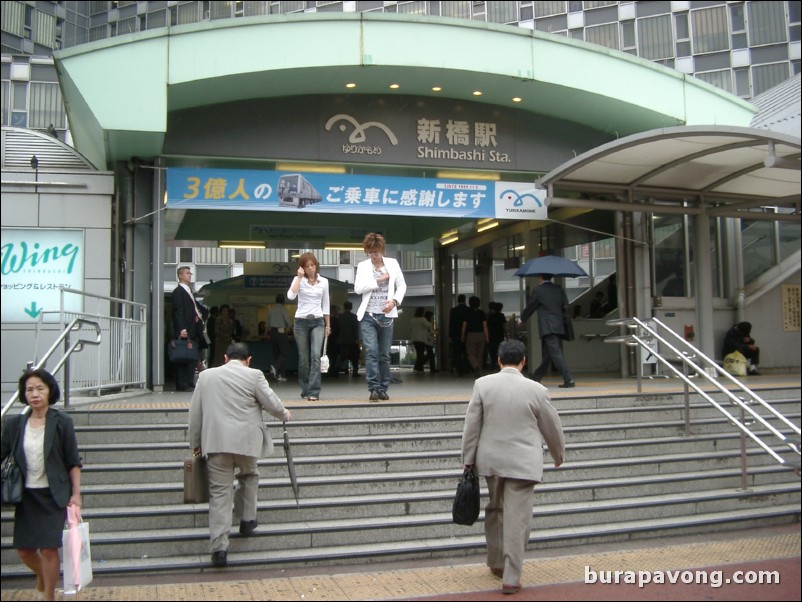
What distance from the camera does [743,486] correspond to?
26.0 ft

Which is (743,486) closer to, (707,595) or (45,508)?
(707,595)

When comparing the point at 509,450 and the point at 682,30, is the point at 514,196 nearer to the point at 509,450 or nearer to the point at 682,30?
the point at 509,450

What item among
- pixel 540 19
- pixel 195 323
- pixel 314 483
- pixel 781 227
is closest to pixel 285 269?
pixel 195 323

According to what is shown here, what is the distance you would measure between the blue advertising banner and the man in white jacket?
278cm

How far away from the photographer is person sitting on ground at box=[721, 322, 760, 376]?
13180mm

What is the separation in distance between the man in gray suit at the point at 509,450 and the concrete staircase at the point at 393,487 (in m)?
1.09

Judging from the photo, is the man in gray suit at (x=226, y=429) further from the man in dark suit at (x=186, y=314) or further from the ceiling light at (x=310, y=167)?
the ceiling light at (x=310, y=167)

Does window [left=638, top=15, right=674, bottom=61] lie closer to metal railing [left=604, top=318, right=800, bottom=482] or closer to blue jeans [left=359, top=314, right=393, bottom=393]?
metal railing [left=604, top=318, right=800, bottom=482]

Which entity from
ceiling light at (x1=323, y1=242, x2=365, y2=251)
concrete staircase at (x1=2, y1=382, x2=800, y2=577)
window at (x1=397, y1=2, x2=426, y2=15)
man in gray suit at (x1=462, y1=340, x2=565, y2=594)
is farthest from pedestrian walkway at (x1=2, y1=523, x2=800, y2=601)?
window at (x1=397, y1=2, x2=426, y2=15)

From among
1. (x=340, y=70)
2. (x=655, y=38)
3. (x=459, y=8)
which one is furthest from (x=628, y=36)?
(x=340, y=70)

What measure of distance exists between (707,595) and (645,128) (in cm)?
935

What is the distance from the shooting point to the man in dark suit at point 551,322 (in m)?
10.5

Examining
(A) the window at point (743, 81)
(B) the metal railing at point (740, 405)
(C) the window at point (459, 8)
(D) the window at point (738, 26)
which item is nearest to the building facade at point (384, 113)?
(B) the metal railing at point (740, 405)

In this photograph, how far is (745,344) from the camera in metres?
13.2
